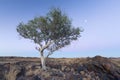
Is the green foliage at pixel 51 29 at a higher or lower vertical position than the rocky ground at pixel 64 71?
higher

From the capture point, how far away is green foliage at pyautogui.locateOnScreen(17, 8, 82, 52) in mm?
39656

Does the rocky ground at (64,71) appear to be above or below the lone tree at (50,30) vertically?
below

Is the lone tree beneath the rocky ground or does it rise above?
above

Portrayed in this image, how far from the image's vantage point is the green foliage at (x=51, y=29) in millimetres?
39656

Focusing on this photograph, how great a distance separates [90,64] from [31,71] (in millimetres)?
12653

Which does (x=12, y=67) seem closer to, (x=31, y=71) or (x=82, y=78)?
(x=31, y=71)

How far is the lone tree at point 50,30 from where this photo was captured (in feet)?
130

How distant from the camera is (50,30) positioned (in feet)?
132

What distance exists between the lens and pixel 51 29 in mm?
39906

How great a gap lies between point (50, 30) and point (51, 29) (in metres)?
0.38

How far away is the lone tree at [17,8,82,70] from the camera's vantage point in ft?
130

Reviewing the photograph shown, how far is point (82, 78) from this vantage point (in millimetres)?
39688

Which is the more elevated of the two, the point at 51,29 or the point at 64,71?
the point at 51,29

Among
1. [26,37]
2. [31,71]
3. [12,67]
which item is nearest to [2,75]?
[12,67]
